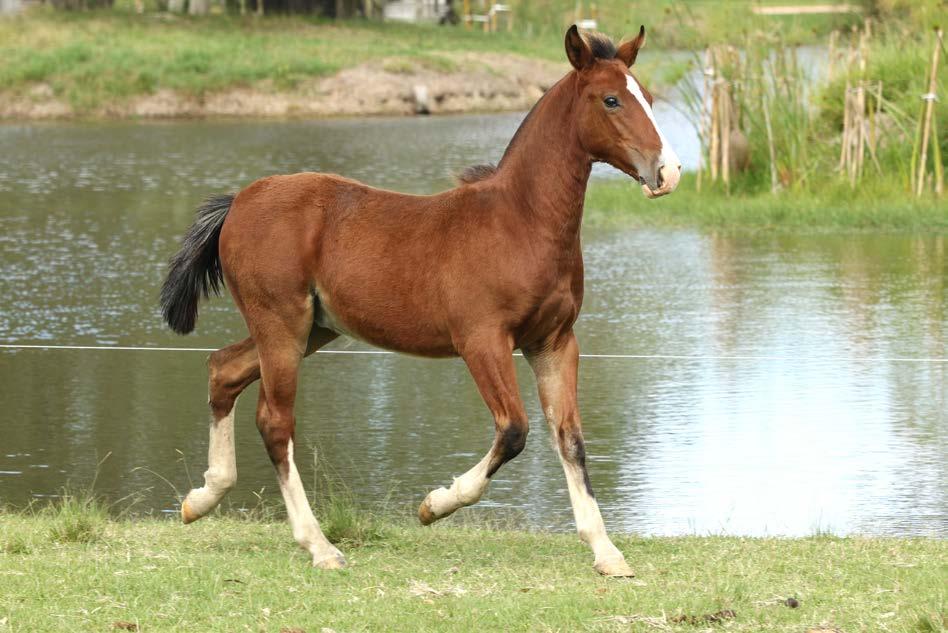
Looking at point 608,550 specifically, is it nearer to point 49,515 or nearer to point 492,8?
point 49,515

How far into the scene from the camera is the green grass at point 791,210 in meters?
16.6

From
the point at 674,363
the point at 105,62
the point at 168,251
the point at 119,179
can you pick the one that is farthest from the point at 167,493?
the point at 105,62

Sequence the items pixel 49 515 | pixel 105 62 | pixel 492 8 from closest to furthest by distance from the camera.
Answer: pixel 49 515, pixel 105 62, pixel 492 8

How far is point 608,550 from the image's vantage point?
228 inches

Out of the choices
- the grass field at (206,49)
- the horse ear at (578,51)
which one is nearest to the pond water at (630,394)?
the horse ear at (578,51)

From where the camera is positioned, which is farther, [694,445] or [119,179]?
[119,179]

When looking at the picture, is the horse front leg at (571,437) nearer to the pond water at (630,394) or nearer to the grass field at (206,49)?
the pond water at (630,394)

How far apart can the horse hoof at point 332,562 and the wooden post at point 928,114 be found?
39.2 ft

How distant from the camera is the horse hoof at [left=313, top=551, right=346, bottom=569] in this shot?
5898mm

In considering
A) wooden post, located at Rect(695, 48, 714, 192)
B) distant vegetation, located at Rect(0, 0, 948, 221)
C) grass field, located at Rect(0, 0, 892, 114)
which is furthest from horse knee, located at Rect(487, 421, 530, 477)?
grass field, located at Rect(0, 0, 892, 114)

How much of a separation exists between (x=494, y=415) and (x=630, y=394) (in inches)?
159

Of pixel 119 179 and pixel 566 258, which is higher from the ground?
pixel 566 258

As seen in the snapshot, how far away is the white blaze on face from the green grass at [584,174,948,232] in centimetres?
1106

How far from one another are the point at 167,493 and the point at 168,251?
321 inches
